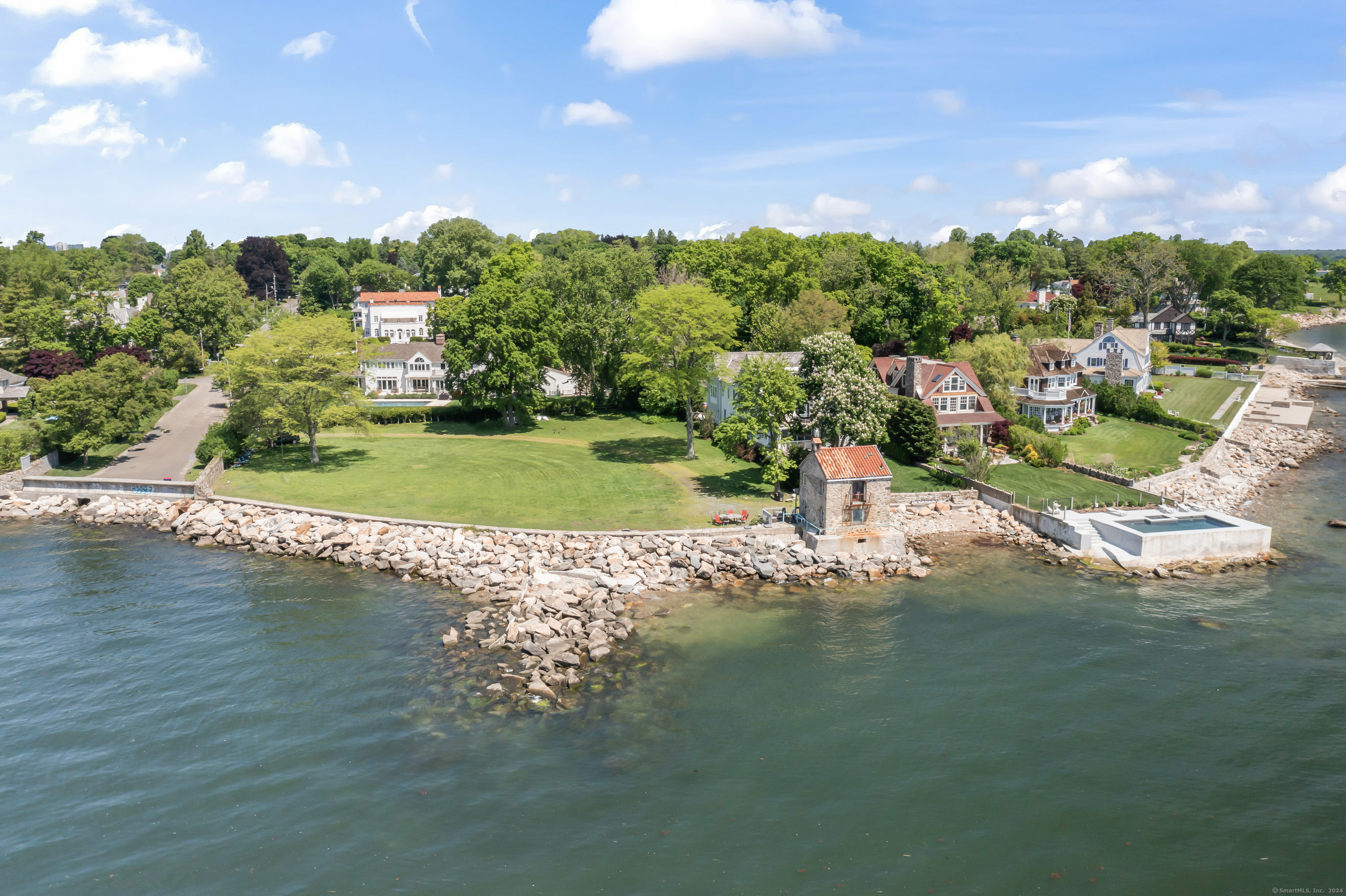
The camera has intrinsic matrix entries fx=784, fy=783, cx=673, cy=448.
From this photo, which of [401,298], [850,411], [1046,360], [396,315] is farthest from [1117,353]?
[401,298]

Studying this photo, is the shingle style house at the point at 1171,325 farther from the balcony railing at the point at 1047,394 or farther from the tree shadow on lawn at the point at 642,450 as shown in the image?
the tree shadow on lawn at the point at 642,450

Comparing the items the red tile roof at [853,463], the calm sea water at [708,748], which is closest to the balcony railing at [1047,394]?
the red tile roof at [853,463]

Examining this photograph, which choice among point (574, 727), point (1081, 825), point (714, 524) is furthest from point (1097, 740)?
point (714, 524)

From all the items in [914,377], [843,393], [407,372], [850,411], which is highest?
[407,372]

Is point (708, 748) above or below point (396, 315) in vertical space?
below

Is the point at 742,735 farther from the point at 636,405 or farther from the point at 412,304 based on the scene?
the point at 412,304

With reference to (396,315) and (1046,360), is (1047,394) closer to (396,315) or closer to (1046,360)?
(1046,360)
